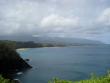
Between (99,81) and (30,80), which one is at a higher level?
(99,81)

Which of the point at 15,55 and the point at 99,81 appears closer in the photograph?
the point at 99,81

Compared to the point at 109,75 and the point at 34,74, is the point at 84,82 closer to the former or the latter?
the point at 109,75

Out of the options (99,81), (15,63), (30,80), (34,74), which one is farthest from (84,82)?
(15,63)

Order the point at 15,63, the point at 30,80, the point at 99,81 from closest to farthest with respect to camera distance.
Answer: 1. the point at 99,81
2. the point at 30,80
3. the point at 15,63

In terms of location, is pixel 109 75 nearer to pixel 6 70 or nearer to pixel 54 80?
pixel 54 80

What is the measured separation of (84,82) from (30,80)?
8137 centimetres

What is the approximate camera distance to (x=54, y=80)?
12977 mm

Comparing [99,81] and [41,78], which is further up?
[99,81]

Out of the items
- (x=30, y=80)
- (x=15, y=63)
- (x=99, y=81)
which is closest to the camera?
(x=99, y=81)

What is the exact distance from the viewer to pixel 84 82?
42.2ft

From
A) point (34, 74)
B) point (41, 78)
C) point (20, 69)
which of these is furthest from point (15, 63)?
point (41, 78)

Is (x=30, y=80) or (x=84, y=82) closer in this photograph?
(x=84, y=82)

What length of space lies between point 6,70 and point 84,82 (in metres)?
95.3

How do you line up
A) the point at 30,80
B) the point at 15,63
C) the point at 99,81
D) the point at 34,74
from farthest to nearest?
the point at 15,63 < the point at 34,74 < the point at 30,80 < the point at 99,81
